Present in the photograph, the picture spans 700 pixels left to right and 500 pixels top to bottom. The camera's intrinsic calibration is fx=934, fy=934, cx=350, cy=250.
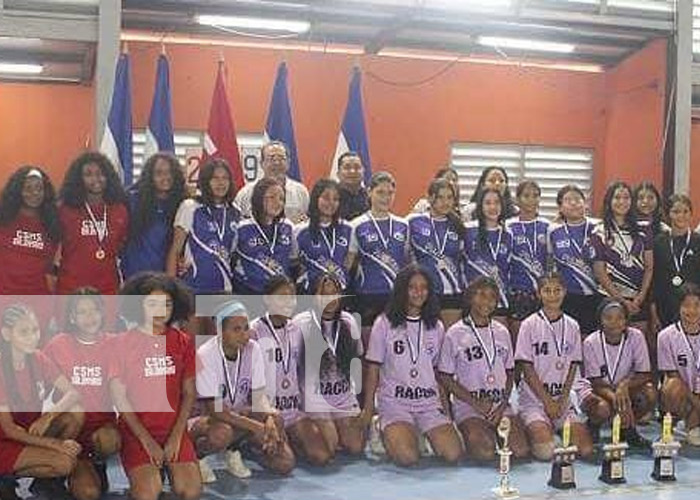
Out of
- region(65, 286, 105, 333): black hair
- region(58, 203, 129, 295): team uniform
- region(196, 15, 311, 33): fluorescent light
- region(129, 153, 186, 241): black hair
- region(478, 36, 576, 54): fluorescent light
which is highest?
region(478, 36, 576, 54): fluorescent light

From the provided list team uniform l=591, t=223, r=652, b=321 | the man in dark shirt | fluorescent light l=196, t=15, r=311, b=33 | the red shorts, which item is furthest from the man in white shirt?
fluorescent light l=196, t=15, r=311, b=33

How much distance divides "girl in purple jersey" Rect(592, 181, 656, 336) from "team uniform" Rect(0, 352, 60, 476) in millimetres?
Answer: 3649

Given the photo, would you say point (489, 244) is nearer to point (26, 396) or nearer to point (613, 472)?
point (613, 472)

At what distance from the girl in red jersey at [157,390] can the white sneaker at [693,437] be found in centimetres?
323

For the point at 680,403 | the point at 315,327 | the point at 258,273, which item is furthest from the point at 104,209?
the point at 680,403

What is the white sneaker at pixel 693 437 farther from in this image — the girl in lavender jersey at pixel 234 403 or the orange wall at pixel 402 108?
the orange wall at pixel 402 108

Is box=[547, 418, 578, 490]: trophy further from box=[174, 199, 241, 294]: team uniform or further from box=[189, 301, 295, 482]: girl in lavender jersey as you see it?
box=[174, 199, 241, 294]: team uniform

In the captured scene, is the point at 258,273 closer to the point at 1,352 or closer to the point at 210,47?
the point at 1,352

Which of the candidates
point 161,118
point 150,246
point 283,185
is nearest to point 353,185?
point 283,185

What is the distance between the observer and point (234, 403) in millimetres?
5137

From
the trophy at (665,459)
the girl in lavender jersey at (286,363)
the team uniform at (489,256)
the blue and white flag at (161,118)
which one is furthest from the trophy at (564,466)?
the blue and white flag at (161,118)

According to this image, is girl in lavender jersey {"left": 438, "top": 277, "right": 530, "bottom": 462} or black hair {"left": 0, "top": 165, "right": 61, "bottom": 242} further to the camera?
girl in lavender jersey {"left": 438, "top": 277, "right": 530, "bottom": 462}

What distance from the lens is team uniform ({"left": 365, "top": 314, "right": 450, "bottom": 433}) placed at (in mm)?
5582

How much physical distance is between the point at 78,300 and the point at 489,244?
267 centimetres
